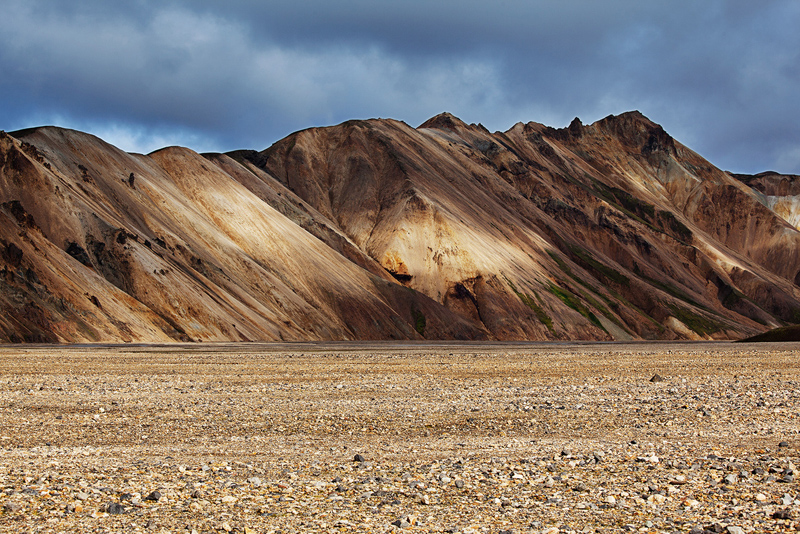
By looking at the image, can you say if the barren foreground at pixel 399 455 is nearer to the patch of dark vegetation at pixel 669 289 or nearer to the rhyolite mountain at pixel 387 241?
the rhyolite mountain at pixel 387 241

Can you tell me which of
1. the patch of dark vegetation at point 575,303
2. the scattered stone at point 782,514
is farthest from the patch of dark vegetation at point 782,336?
the scattered stone at point 782,514

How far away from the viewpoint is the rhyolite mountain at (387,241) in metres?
55.3

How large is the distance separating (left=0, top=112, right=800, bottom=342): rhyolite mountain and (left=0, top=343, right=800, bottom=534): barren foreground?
3285 centimetres

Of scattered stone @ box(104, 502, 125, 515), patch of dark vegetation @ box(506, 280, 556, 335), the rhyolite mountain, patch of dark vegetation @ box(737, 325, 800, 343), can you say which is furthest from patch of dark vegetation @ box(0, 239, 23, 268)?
patch of dark vegetation @ box(506, 280, 556, 335)

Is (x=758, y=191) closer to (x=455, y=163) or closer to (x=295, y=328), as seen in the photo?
(x=455, y=163)

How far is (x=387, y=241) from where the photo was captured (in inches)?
3888

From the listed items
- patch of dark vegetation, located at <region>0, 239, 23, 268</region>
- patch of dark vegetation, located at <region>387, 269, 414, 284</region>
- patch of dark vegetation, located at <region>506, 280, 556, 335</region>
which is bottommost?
patch of dark vegetation, located at <region>506, 280, 556, 335</region>

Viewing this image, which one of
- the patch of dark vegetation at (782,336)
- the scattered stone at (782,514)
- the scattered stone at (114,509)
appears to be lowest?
the scattered stone at (114,509)

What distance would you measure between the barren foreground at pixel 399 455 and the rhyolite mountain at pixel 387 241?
1293 inches

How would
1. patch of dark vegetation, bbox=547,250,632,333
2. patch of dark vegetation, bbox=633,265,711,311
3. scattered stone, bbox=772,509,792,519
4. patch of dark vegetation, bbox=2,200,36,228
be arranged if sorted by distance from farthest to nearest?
patch of dark vegetation, bbox=633,265,711,311, patch of dark vegetation, bbox=547,250,632,333, patch of dark vegetation, bbox=2,200,36,228, scattered stone, bbox=772,509,792,519

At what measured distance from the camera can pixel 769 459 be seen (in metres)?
10.3

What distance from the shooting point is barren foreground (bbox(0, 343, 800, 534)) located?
7.71 metres

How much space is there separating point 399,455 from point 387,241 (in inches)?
3461

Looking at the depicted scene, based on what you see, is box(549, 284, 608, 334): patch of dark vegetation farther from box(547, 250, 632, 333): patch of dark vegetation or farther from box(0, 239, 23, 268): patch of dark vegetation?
box(0, 239, 23, 268): patch of dark vegetation
